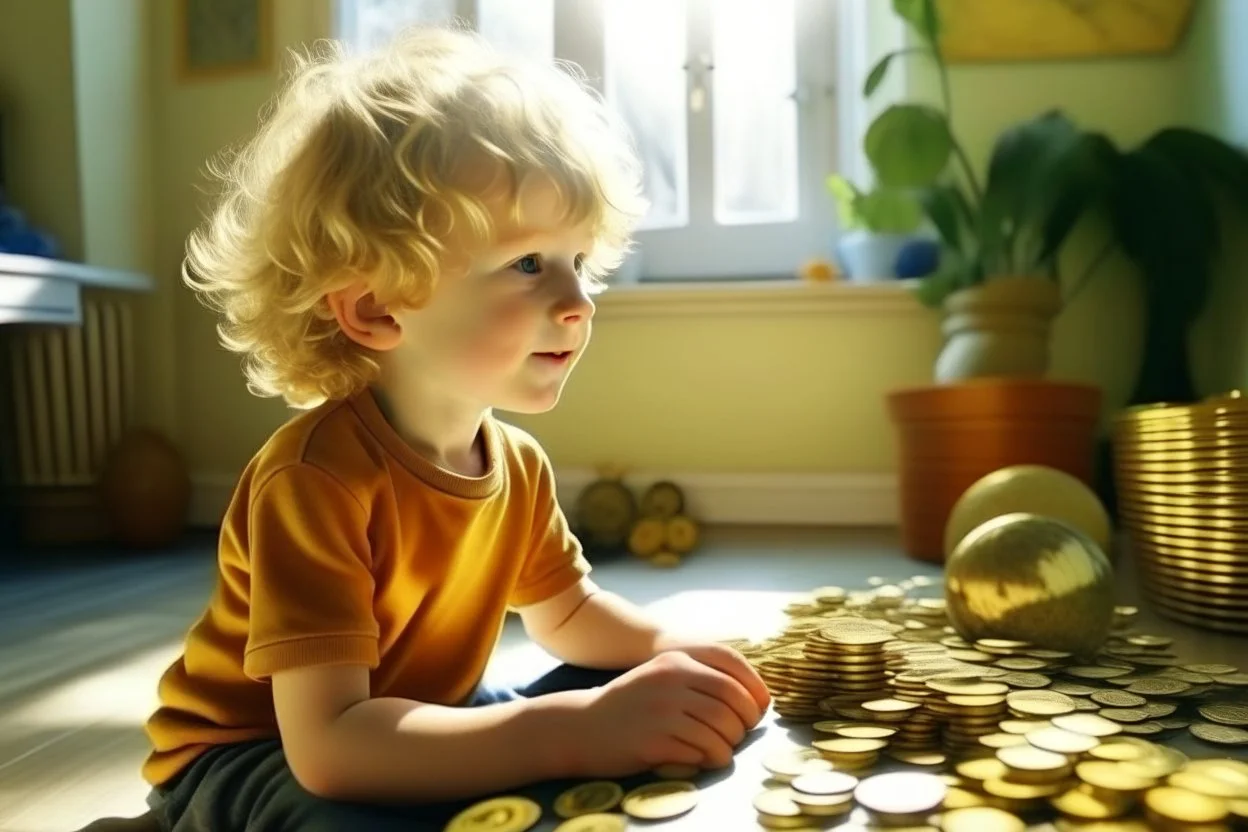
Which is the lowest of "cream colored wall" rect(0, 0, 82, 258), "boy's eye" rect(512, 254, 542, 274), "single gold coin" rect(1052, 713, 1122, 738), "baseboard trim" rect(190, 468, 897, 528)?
"baseboard trim" rect(190, 468, 897, 528)

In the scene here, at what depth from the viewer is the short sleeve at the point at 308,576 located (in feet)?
2.11

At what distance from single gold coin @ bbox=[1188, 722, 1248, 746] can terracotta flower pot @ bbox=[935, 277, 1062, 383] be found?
121cm

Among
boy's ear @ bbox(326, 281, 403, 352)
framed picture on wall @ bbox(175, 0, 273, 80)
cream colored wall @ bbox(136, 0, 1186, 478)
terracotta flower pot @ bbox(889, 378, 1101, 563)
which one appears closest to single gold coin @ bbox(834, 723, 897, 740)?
boy's ear @ bbox(326, 281, 403, 352)

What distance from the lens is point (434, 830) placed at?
66 centimetres

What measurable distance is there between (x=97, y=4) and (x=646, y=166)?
1459mm

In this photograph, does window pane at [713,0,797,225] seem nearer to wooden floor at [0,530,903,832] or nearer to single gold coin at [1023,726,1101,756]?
wooden floor at [0,530,903,832]

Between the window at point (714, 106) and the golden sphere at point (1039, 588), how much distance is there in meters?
1.72

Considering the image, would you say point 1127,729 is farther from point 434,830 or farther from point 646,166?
point 646,166

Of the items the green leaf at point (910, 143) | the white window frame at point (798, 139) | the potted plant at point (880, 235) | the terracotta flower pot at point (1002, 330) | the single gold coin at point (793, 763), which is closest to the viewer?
the single gold coin at point (793, 763)


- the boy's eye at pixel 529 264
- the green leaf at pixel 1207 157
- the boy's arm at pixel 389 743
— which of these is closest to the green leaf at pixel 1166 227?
the green leaf at pixel 1207 157

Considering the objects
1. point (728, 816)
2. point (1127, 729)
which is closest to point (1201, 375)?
point (1127, 729)

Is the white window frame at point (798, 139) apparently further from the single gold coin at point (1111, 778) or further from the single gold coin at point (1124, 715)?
the single gold coin at point (1111, 778)

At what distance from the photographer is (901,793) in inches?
25.9

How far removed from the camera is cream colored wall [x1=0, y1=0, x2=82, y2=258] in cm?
249
